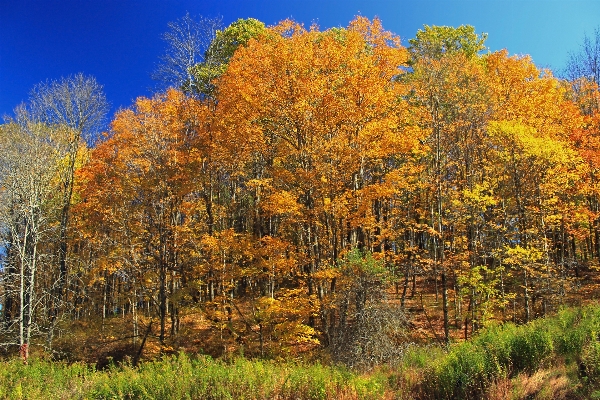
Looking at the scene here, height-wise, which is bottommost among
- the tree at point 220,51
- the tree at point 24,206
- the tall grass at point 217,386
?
the tall grass at point 217,386

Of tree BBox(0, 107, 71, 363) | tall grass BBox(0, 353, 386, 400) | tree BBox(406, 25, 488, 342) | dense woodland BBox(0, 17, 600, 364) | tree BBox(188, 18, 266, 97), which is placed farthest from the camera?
tree BBox(188, 18, 266, 97)

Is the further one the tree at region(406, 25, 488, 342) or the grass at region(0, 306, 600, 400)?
the tree at region(406, 25, 488, 342)

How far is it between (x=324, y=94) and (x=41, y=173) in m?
12.5

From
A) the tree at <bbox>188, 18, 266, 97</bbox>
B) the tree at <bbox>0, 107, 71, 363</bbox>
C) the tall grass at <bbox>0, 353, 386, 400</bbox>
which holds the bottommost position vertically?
the tall grass at <bbox>0, 353, 386, 400</bbox>

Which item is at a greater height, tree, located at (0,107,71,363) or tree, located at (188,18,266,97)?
tree, located at (188,18,266,97)

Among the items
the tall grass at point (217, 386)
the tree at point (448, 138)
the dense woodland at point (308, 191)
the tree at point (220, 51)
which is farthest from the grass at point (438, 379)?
the tree at point (220, 51)

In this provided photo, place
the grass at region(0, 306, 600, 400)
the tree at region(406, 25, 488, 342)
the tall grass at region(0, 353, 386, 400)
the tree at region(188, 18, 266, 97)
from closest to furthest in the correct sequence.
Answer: the grass at region(0, 306, 600, 400)
the tall grass at region(0, 353, 386, 400)
the tree at region(406, 25, 488, 342)
the tree at region(188, 18, 266, 97)

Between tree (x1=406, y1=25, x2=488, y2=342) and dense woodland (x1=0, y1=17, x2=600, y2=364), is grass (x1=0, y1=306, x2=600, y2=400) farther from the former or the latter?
→ tree (x1=406, y1=25, x2=488, y2=342)

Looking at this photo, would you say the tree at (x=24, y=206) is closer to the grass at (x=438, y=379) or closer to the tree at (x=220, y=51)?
the tree at (x=220, y=51)

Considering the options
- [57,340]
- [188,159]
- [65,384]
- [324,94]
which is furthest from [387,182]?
[57,340]

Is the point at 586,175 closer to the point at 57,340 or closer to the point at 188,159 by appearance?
the point at 188,159

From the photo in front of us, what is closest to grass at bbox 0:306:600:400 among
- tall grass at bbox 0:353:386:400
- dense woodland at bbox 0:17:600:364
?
tall grass at bbox 0:353:386:400

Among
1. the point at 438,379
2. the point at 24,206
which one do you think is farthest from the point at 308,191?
the point at 24,206

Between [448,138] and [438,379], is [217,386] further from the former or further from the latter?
[448,138]
